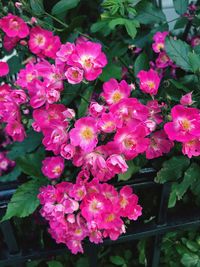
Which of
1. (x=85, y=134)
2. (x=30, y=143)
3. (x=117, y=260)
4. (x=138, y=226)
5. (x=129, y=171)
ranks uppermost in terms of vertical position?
(x=85, y=134)

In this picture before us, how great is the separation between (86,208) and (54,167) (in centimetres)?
18

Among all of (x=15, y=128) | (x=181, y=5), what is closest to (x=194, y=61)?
(x=181, y=5)

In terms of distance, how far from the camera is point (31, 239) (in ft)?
4.70

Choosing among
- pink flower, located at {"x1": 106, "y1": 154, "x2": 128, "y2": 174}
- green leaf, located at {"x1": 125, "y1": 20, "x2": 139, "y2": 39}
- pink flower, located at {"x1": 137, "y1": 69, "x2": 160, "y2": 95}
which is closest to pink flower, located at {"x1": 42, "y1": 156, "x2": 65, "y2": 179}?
pink flower, located at {"x1": 106, "y1": 154, "x2": 128, "y2": 174}

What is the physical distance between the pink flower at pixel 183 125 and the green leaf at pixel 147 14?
0.58 m

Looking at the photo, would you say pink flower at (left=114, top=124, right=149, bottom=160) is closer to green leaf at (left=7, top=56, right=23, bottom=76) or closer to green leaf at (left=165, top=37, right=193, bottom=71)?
green leaf at (left=165, top=37, right=193, bottom=71)

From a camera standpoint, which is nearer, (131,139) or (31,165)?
(131,139)

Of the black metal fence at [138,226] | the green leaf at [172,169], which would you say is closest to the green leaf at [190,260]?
the black metal fence at [138,226]

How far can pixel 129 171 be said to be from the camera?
1.28 m

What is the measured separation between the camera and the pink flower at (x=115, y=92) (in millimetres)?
1130

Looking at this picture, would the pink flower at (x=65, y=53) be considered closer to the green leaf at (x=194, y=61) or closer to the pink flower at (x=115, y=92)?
the pink flower at (x=115, y=92)

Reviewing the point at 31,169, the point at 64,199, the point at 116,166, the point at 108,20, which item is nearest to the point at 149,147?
the point at 116,166

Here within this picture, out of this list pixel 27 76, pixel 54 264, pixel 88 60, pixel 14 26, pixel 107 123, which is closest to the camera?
pixel 107 123

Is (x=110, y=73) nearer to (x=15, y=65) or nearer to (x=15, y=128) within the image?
(x=15, y=128)
